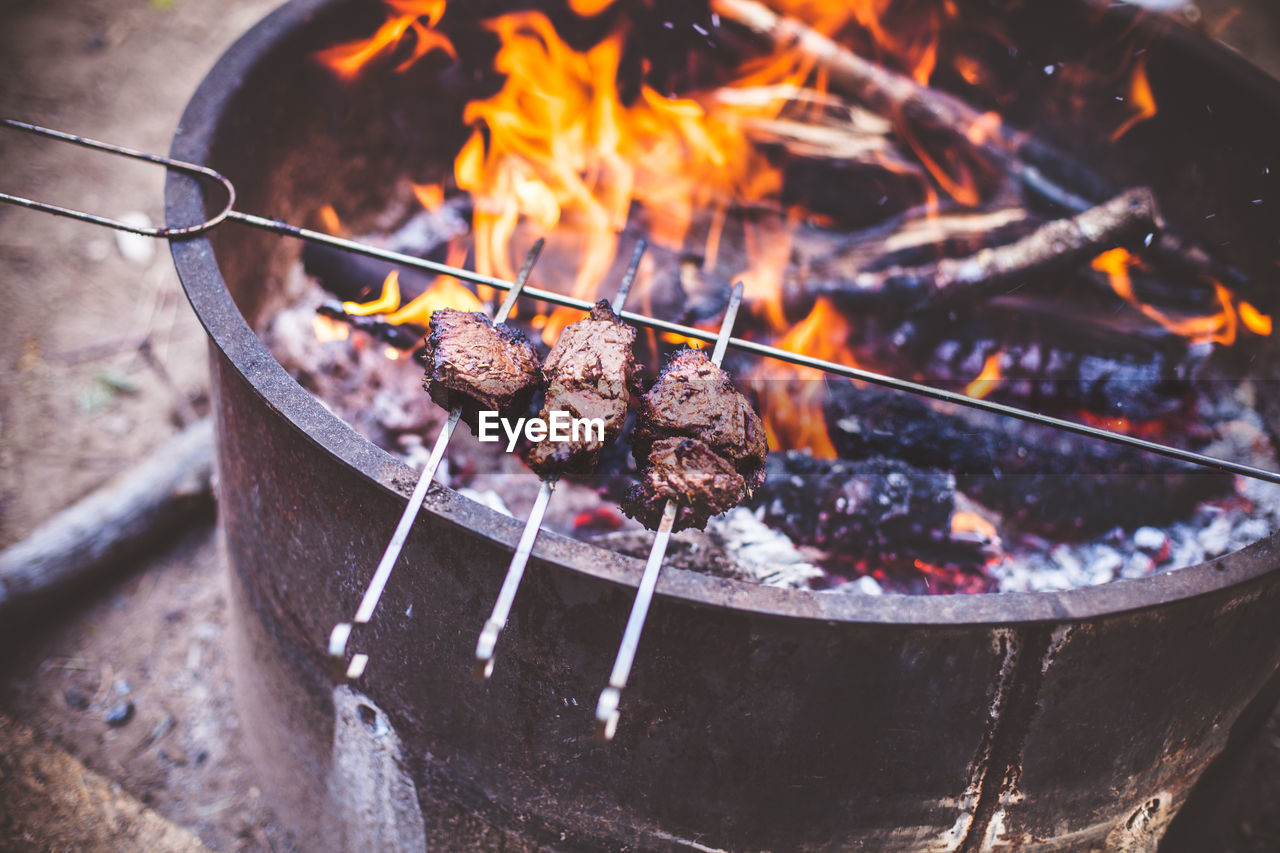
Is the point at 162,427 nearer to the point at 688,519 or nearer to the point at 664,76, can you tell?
the point at 664,76

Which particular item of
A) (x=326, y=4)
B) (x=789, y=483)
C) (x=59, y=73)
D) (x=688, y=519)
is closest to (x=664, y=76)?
(x=326, y=4)

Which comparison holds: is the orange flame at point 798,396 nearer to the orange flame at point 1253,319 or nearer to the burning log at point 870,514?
the burning log at point 870,514

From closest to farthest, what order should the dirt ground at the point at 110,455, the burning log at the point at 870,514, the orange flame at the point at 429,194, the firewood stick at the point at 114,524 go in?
1. the burning log at the point at 870,514
2. the dirt ground at the point at 110,455
3. the firewood stick at the point at 114,524
4. the orange flame at the point at 429,194

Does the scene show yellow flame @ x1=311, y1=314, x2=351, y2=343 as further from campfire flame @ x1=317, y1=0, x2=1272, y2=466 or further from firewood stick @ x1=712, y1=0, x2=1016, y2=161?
firewood stick @ x1=712, y1=0, x2=1016, y2=161

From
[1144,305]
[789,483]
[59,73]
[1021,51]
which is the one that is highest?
[1021,51]

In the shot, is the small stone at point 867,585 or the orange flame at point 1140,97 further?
the orange flame at point 1140,97

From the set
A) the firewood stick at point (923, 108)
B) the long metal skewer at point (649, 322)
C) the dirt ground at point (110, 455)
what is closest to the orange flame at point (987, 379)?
the firewood stick at point (923, 108)

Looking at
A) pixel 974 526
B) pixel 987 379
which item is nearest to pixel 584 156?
pixel 987 379
